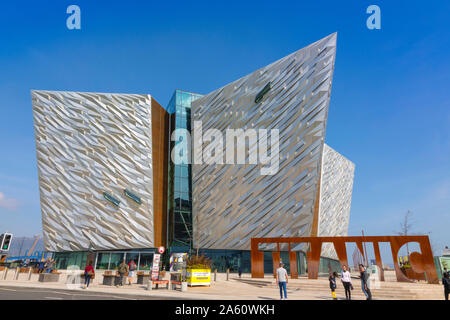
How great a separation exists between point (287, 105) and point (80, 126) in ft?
79.8

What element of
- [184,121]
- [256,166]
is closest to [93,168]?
[184,121]

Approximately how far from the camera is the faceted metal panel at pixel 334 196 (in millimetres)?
37844

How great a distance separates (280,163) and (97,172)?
2118 cm

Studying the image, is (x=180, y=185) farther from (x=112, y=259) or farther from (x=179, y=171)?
(x=112, y=259)

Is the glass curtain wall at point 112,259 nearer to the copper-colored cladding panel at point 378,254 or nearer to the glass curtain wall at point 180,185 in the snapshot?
the glass curtain wall at point 180,185

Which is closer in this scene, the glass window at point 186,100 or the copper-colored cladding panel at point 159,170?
the copper-colored cladding panel at point 159,170

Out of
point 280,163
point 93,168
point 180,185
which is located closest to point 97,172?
point 93,168

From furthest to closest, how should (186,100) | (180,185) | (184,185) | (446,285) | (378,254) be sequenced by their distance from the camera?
(186,100), (184,185), (180,185), (378,254), (446,285)

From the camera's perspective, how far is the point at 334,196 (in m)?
42.6

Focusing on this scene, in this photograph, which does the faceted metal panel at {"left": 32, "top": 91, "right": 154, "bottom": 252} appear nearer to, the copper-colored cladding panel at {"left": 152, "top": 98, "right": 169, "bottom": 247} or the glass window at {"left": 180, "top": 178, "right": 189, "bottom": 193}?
the copper-colored cladding panel at {"left": 152, "top": 98, "right": 169, "bottom": 247}

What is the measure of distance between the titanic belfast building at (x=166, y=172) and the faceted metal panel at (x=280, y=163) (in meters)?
0.12

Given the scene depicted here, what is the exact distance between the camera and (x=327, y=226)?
129ft

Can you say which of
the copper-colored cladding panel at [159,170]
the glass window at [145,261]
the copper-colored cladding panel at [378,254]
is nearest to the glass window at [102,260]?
the glass window at [145,261]

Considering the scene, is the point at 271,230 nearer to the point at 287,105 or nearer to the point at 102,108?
the point at 287,105
